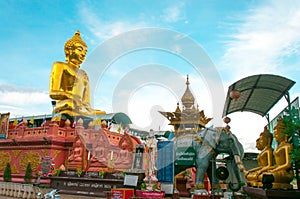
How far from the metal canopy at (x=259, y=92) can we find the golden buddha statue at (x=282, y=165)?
1.45 metres

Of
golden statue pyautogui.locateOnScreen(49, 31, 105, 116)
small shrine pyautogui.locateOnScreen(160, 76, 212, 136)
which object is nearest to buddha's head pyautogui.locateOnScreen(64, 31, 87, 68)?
golden statue pyautogui.locateOnScreen(49, 31, 105, 116)

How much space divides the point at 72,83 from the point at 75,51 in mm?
2789

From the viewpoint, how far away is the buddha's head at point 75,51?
923 inches

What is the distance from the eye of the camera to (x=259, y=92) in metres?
9.58

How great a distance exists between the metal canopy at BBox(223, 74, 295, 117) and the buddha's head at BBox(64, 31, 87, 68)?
15.5 meters

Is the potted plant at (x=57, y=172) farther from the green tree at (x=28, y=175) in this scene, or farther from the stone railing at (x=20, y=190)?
the stone railing at (x=20, y=190)

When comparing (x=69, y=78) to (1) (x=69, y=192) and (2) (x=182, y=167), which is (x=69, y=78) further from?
(2) (x=182, y=167)

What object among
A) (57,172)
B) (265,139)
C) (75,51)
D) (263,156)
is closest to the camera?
(263,156)

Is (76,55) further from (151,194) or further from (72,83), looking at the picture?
(151,194)

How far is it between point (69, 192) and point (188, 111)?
1152 cm

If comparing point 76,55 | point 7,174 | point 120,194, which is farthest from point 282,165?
point 76,55

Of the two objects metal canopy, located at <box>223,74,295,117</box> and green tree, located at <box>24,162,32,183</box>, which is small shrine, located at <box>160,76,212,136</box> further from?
green tree, located at <box>24,162,32,183</box>

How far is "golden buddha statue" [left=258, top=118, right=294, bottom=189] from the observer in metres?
6.20

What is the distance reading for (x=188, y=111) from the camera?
22578 millimetres
